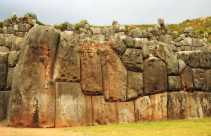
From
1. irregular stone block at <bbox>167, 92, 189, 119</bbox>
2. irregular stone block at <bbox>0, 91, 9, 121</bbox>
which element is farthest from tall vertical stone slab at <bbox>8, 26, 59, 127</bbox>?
irregular stone block at <bbox>167, 92, 189, 119</bbox>

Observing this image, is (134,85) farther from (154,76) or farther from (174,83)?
(174,83)

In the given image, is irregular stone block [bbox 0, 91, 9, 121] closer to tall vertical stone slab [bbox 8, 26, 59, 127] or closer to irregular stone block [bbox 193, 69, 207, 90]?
tall vertical stone slab [bbox 8, 26, 59, 127]

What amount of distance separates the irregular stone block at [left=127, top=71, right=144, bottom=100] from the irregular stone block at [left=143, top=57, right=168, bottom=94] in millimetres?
201

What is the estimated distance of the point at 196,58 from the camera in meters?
13.6

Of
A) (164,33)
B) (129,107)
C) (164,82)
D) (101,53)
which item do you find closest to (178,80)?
(164,82)

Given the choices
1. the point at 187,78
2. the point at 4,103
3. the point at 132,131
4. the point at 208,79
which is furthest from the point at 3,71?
the point at 208,79

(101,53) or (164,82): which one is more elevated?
(101,53)

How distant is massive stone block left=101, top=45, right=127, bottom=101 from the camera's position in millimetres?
11820

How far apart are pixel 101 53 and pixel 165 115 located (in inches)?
110

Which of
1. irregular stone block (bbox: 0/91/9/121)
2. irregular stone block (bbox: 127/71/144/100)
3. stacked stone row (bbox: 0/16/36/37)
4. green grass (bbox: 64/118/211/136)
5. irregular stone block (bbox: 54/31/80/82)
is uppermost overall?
stacked stone row (bbox: 0/16/36/37)

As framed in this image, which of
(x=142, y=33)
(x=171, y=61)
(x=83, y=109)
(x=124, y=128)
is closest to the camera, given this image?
(x=124, y=128)

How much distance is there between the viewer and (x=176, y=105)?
1276 cm

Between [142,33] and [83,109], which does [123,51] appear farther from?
[142,33]

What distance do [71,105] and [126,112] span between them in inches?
72.1
